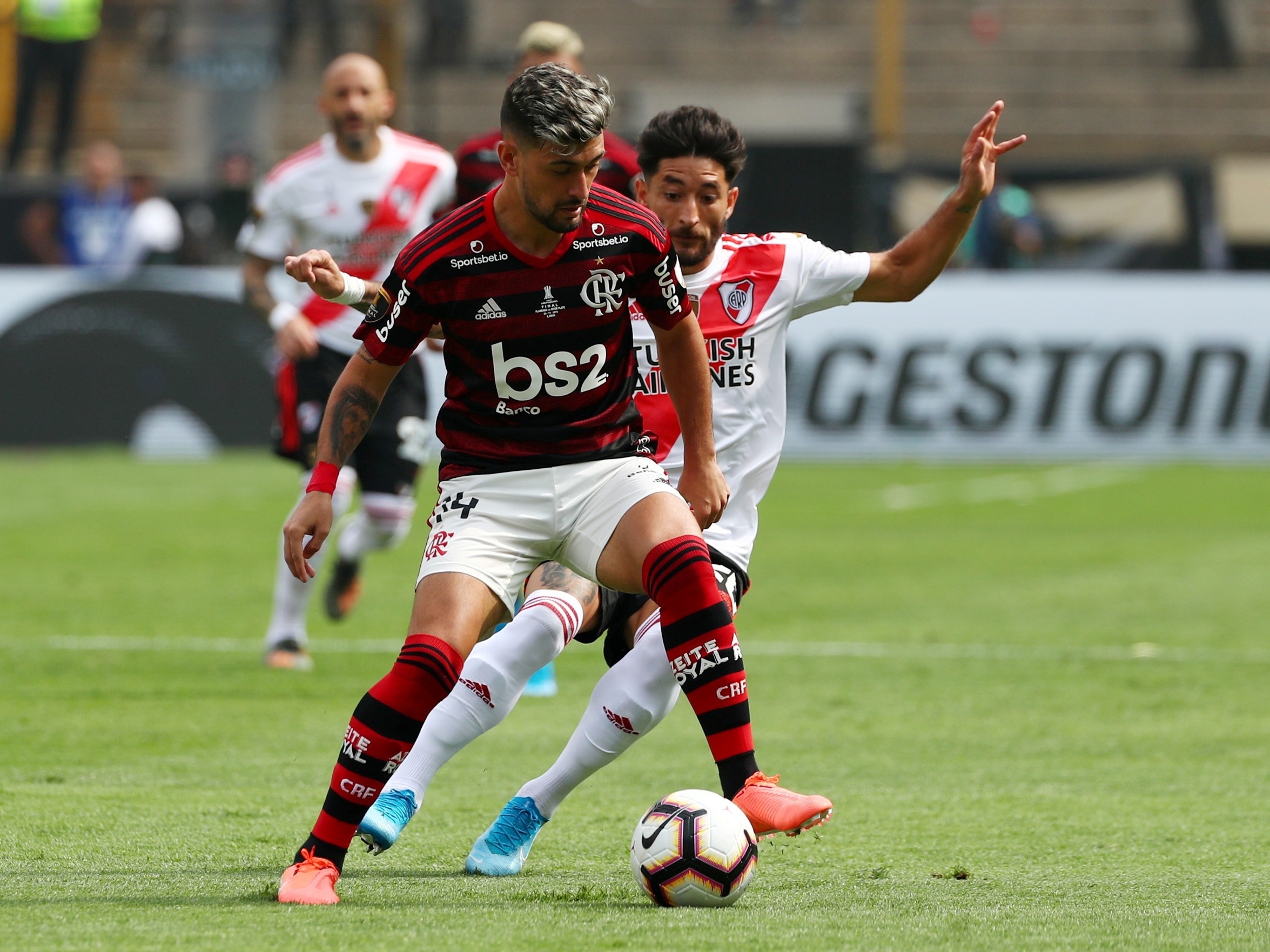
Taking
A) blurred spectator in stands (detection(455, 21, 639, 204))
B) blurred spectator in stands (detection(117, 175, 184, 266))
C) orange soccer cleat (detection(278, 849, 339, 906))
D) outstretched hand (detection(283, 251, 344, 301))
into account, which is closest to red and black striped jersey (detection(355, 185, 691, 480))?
outstretched hand (detection(283, 251, 344, 301))

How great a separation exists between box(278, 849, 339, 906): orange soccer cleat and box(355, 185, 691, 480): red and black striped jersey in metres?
1.02

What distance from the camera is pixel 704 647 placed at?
461cm

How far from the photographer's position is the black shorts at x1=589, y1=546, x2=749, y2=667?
17.2ft

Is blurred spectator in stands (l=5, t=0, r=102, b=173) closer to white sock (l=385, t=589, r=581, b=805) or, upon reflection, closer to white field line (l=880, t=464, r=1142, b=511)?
white field line (l=880, t=464, r=1142, b=511)

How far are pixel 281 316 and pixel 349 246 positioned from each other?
509 mm

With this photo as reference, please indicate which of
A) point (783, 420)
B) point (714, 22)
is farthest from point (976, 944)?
point (714, 22)

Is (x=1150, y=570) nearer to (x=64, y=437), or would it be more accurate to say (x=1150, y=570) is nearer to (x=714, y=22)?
Result: (x=64, y=437)

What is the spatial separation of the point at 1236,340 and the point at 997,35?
9.19m

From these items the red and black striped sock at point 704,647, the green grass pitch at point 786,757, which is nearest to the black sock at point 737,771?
the red and black striped sock at point 704,647

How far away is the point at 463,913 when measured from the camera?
13.9 feet

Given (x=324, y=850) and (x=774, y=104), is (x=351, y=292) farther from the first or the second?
(x=774, y=104)

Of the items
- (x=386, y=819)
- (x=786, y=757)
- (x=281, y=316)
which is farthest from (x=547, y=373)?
(x=281, y=316)

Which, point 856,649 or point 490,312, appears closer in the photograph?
point 490,312

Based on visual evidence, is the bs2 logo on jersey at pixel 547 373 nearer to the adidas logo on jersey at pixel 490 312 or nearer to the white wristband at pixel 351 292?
the adidas logo on jersey at pixel 490 312
